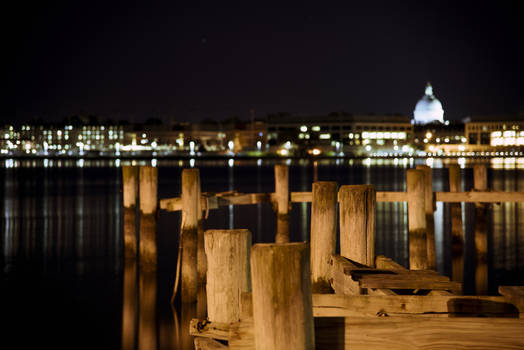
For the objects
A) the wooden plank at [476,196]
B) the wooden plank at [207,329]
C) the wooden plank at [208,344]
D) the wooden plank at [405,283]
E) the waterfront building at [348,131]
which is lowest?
the wooden plank at [208,344]

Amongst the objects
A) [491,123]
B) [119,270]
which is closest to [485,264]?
[119,270]

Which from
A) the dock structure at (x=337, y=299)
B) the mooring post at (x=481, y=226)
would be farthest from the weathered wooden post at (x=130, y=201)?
the mooring post at (x=481, y=226)

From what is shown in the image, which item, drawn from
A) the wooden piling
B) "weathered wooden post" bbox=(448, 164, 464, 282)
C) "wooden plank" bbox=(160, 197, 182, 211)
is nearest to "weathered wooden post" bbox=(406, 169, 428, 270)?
"weathered wooden post" bbox=(448, 164, 464, 282)

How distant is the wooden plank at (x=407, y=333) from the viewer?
3604 mm

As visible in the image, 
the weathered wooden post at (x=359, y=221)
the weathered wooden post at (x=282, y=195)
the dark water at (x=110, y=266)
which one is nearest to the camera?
the weathered wooden post at (x=359, y=221)

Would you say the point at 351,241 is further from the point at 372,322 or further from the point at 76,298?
the point at 76,298

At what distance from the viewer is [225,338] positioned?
4.34 m

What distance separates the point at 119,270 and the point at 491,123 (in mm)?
182305

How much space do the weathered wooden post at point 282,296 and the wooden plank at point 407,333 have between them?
0.24 metres

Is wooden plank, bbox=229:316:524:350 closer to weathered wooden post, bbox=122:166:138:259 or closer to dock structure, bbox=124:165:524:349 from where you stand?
dock structure, bbox=124:165:524:349

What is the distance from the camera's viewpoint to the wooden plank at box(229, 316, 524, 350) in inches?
142

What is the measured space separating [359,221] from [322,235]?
1.04 metres

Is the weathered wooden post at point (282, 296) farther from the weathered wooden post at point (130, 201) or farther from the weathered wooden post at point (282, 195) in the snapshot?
the weathered wooden post at point (282, 195)

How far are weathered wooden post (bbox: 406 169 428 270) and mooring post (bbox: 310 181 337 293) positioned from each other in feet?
14.1
